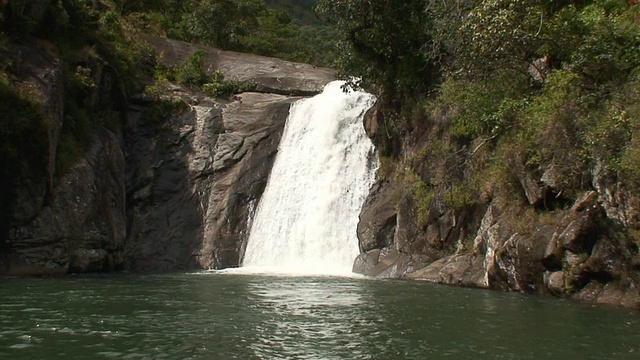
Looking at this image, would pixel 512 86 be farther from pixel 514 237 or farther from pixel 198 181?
pixel 198 181

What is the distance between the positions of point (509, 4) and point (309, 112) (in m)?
15.1

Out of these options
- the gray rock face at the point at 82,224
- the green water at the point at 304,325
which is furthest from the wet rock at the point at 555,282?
the gray rock face at the point at 82,224

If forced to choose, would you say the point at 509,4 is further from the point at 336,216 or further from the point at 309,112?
the point at 309,112

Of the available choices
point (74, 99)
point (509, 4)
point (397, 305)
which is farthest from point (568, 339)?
point (74, 99)

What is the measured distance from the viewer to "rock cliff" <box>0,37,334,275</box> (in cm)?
2155

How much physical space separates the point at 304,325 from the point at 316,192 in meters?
16.8

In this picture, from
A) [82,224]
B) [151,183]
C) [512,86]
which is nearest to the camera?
[512,86]

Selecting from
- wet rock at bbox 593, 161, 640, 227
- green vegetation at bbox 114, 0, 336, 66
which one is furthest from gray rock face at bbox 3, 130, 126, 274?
wet rock at bbox 593, 161, 640, 227

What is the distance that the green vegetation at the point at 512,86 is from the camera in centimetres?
1431

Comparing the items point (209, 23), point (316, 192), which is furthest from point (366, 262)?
point (209, 23)

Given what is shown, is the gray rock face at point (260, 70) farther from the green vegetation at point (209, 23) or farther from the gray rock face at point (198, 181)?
the green vegetation at point (209, 23)

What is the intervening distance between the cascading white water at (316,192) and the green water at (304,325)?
8.88 metres

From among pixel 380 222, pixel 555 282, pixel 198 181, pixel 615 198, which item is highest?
pixel 198 181

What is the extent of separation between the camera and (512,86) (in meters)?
18.5
